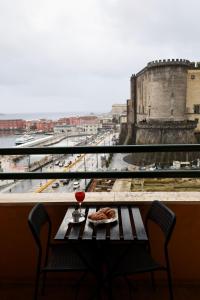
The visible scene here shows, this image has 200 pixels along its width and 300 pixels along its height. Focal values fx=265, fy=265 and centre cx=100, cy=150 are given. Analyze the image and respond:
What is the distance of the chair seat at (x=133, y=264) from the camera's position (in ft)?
4.73


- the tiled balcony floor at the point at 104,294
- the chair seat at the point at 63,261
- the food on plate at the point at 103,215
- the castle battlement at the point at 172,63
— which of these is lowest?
the tiled balcony floor at the point at 104,294

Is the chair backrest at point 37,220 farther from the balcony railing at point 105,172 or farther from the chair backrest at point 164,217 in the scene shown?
the chair backrest at point 164,217

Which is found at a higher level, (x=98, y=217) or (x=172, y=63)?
(x=172, y=63)

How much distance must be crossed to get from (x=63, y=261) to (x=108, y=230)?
1.20ft

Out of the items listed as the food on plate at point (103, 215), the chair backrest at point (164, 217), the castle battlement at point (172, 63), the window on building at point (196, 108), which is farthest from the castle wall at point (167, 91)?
the food on plate at point (103, 215)

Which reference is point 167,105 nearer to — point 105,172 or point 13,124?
point 13,124

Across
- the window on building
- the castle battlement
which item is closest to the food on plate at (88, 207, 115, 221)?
the castle battlement

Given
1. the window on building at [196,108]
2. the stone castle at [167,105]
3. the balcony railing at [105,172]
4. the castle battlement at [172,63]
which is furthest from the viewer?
the window on building at [196,108]

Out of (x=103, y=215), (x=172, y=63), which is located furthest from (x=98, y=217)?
(x=172, y=63)

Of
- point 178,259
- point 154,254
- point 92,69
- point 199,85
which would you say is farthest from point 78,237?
point 199,85

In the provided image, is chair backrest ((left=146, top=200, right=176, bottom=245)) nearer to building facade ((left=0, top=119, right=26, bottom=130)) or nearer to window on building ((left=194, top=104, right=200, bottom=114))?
building facade ((left=0, top=119, right=26, bottom=130))

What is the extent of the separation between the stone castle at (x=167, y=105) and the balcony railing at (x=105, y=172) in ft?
65.3

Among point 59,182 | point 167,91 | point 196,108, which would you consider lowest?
point 59,182

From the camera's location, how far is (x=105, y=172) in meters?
2.02
